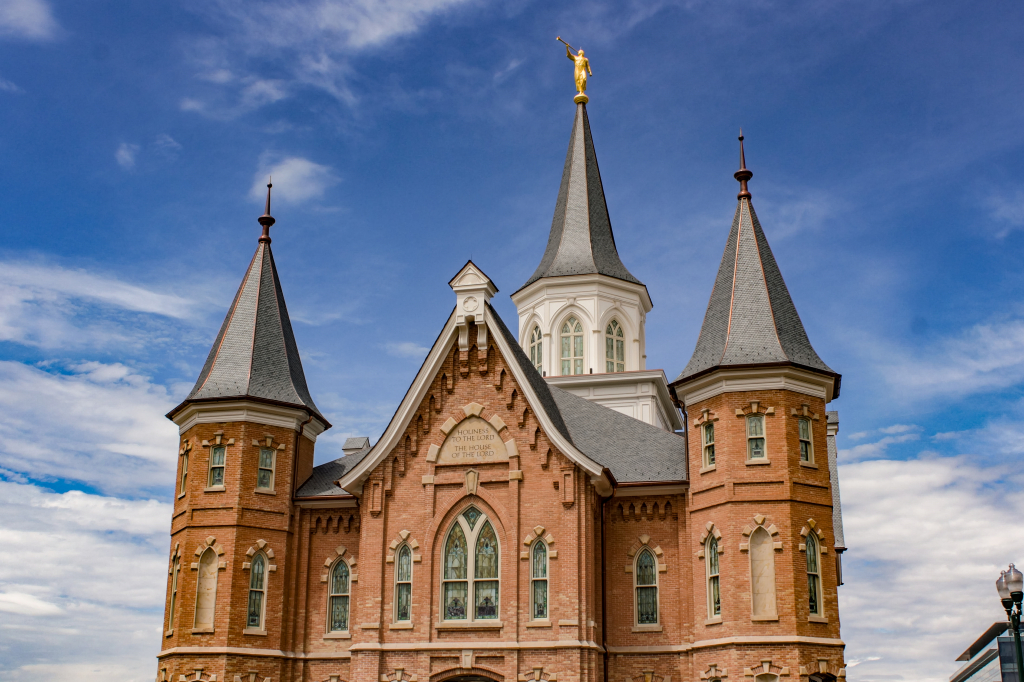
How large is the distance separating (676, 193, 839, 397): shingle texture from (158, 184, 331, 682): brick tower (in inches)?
462

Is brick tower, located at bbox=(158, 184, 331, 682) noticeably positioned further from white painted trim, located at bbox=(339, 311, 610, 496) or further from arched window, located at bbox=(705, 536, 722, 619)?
arched window, located at bbox=(705, 536, 722, 619)

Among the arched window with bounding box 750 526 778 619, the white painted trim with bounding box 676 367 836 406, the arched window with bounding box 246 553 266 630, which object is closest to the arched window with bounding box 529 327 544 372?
the white painted trim with bounding box 676 367 836 406

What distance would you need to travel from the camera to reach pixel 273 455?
3058 centimetres

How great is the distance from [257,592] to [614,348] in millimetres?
18336

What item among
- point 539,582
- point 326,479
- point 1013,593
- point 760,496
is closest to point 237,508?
point 326,479

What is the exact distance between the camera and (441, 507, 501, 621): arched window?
89.7 feet

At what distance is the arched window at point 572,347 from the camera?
137 feet

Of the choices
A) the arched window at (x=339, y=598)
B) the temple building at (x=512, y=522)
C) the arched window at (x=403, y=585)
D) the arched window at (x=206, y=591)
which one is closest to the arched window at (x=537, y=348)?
the temple building at (x=512, y=522)

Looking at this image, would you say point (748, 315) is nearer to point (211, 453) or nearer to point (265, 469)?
point (265, 469)

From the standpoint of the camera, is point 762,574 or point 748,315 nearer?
point 762,574

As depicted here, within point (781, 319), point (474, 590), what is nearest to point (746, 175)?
point (781, 319)

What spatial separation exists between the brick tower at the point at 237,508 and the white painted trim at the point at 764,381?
470 inches

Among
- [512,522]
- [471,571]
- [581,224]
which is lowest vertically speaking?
[471,571]

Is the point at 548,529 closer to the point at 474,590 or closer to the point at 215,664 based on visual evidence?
the point at 474,590
